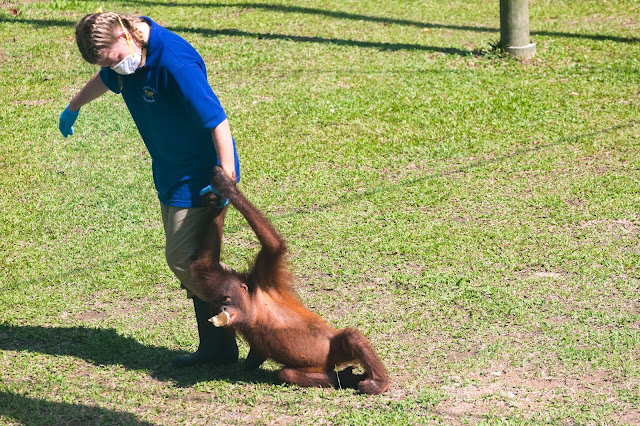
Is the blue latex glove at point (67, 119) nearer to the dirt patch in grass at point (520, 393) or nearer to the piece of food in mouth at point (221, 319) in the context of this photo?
the piece of food in mouth at point (221, 319)

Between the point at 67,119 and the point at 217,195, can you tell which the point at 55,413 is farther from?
the point at 67,119

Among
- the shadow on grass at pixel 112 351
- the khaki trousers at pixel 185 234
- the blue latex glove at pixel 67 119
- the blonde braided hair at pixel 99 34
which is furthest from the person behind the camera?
the blue latex glove at pixel 67 119

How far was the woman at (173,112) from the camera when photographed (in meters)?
3.68

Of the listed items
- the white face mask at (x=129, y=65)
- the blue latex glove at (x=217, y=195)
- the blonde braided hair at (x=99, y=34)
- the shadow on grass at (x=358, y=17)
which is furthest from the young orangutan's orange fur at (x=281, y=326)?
the shadow on grass at (x=358, y=17)

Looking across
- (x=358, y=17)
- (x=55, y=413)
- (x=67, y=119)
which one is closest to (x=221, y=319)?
(x=55, y=413)

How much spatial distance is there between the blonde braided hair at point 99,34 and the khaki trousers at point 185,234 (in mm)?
847

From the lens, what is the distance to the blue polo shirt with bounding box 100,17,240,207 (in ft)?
12.1

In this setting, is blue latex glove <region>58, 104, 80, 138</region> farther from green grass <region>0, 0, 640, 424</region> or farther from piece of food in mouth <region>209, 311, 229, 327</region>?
piece of food in mouth <region>209, 311, 229, 327</region>

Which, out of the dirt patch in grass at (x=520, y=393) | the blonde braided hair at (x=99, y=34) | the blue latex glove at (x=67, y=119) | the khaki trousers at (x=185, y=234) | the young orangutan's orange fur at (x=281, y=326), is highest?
the blonde braided hair at (x=99, y=34)

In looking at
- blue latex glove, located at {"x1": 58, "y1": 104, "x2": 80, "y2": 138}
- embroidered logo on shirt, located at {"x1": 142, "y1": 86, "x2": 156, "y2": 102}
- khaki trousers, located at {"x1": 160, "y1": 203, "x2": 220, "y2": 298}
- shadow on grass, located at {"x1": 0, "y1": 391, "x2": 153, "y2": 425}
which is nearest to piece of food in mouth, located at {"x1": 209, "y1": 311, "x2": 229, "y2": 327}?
khaki trousers, located at {"x1": 160, "y1": 203, "x2": 220, "y2": 298}

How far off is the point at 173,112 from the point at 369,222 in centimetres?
274

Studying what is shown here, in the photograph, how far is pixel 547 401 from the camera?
13.0ft

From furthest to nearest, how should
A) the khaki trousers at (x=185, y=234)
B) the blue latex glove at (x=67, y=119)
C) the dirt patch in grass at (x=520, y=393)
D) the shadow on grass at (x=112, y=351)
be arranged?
the blue latex glove at (x=67, y=119)
the shadow on grass at (x=112, y=351)
the khaki trousers at (x=185, y=234)
the dirt patch in grass at (x=520, y=393)

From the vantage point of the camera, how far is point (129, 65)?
3719mm
